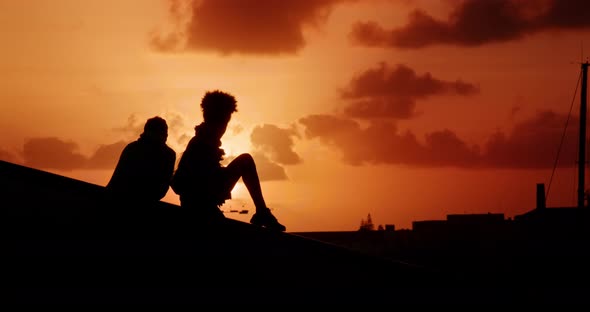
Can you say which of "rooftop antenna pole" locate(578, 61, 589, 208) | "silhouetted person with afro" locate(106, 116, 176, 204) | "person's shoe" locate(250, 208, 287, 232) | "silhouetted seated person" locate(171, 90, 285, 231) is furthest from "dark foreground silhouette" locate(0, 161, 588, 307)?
"rooftop antenna pole" locate(578, 61, 589, 208)

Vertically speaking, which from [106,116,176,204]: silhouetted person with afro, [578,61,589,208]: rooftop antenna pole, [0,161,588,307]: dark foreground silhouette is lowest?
[0,161,588,307]: dark foreground silhouette

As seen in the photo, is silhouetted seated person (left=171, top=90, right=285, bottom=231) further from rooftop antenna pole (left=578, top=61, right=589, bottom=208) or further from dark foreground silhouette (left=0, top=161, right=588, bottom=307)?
rooftop antenna pole (left=578, top=61, right=589, bottom=208)

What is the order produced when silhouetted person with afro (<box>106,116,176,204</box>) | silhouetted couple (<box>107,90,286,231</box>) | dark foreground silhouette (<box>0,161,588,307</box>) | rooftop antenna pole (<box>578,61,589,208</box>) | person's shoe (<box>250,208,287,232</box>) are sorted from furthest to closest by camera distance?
rooftop antenna pole (<box>578,61,589,208</box>), silhouetted couple (<box>107,90,286,231</box>), silhouetted person with afro (<box>106,116,176,204</box>), person's shoe (<box>250,208,287,232</box>), dark foreground silhouette (<box>0,161,588,307</box>)

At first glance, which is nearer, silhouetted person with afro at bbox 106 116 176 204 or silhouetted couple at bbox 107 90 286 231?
silhouetted person with afro at bbox 106 116 176 204

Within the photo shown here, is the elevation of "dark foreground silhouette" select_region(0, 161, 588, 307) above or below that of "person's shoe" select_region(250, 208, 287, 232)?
below

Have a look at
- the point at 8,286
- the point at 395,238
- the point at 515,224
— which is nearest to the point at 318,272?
the point at 8,286

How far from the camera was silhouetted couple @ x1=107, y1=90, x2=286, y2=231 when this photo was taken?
7281 mm

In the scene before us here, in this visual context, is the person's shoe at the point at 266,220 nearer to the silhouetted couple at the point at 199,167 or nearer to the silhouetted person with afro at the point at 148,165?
the silhouetted couple at the point at 199,167

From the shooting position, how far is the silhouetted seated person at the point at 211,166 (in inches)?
291

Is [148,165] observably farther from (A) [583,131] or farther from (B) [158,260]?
(A) [583,131]

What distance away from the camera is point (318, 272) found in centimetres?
486

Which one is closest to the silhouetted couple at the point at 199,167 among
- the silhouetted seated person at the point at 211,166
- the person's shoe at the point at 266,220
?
the silhouetted seated person at the point at 211,166

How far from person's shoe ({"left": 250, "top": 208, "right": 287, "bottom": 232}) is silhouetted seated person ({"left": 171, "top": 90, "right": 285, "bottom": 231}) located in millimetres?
408

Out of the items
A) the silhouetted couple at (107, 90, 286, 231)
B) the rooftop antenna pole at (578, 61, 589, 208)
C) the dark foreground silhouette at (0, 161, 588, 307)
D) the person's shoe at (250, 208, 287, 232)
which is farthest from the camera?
the rooftop antenna pole at (578, 61, 589, 208)
